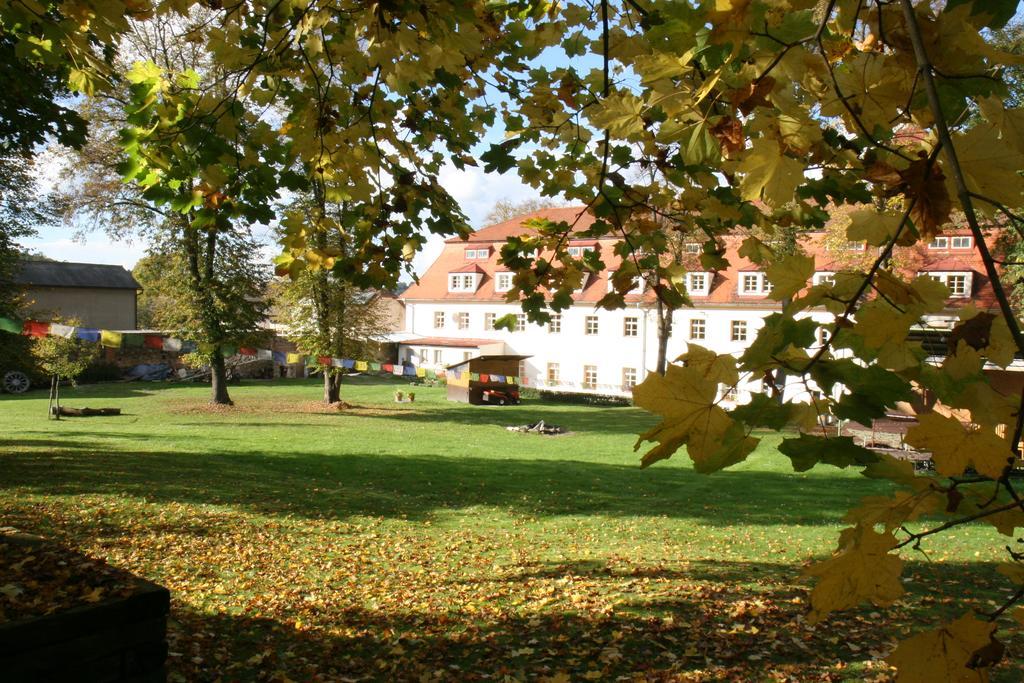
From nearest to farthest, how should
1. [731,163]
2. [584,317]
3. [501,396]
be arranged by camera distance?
1. [731,163]
2. [501,396]
3. [584,317]

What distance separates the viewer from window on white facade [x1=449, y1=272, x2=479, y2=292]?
1555 inches

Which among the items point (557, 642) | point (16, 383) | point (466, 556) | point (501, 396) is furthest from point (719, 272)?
point (16, 383)

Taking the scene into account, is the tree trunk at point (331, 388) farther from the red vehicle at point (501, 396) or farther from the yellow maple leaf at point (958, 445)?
the yellow maple leaf at point (958, 445)

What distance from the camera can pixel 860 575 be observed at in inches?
37.9

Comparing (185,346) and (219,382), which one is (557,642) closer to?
(185,346)

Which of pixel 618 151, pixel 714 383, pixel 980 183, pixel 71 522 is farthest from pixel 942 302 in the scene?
pixel 71 522

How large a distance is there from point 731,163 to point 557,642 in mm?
3660

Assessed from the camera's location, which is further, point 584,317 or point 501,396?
point 584,317

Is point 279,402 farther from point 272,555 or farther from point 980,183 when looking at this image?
point 980,183

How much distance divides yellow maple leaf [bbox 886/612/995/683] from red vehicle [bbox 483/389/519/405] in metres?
30.1

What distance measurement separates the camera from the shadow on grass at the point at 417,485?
9.79m

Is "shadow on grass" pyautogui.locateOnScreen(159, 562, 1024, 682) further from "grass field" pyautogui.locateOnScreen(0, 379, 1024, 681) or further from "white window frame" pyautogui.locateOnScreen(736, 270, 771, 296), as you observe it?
"white window frame" pyautogui.locateOnScreen(736, 270, 771, 296)

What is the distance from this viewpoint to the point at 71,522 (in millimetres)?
7484

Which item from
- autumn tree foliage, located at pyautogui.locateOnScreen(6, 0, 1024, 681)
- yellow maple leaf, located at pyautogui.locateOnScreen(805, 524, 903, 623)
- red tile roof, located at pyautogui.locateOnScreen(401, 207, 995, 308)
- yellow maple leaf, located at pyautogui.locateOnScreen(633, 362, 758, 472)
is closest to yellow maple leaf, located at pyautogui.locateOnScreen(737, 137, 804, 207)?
autumn tree foliage, located at pyautogui.locateOnScreen(6, 0, 1024, 681)
